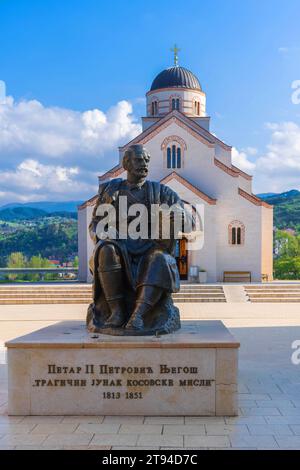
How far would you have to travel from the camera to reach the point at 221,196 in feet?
94.5

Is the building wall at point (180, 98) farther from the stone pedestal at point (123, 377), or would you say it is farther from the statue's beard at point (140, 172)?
the stone pedestal at point (123, 377)

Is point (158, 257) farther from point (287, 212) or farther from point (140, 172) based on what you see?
point (287, 212)

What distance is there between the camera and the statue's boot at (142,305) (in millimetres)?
6516

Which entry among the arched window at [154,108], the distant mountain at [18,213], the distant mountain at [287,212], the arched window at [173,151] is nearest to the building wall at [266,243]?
the arched window at [173,151]

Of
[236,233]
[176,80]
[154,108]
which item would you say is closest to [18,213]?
[154,108]

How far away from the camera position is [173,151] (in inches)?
1139

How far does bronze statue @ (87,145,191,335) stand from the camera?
657cm

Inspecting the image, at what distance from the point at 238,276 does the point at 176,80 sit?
15.3 m

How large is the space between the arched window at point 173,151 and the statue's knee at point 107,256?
2265 cm

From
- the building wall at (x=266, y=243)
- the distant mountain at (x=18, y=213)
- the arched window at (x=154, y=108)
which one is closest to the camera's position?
the building wall at (x=266, y=243)
